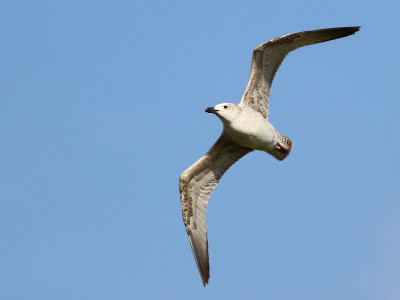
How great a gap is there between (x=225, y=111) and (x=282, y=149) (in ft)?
5.86

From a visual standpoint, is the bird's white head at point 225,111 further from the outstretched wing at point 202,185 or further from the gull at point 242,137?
the outstretched wing at point 202,185

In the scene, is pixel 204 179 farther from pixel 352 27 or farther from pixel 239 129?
pixel 352 27

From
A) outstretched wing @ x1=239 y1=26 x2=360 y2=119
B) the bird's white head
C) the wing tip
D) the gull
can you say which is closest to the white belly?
the gull

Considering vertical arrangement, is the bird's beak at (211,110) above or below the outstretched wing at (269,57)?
below

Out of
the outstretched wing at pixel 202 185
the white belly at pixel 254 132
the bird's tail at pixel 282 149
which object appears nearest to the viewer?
the white belly at pixel 254 132

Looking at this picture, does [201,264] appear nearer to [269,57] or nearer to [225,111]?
[225,111]

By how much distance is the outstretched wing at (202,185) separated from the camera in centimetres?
A: 1697

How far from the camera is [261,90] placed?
53.7 ft

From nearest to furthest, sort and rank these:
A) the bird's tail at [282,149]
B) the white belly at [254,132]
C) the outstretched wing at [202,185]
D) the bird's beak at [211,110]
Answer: the bird's beak at [211,110] → the white belly at [254,132] → the bird's tail at [282,149] → the outstretched wing at [202,185]

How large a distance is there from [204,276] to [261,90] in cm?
417

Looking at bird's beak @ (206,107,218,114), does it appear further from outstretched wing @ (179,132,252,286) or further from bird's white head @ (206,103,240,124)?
outstretched wing @ (179,132,252,286)

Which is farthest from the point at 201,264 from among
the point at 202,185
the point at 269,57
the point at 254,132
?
the point at 269,57

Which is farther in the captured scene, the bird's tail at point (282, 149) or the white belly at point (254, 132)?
the bird's tail at point (282, 149)

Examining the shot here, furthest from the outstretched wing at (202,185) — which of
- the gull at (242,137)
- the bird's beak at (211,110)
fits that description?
the bird's beak at (211,110)
